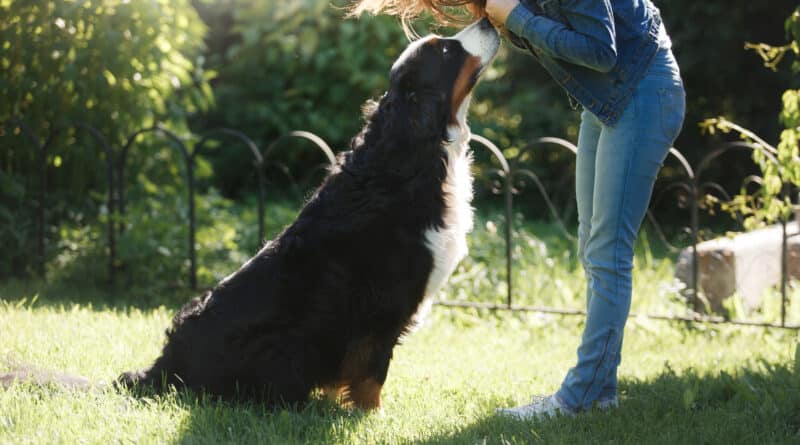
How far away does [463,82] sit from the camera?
323 centimetres

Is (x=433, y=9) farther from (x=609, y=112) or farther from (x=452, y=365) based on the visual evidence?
(x=452, y=365)

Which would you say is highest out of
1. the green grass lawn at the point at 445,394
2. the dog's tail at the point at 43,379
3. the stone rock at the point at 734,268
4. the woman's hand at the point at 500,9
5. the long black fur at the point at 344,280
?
the woman's hand at the point at 500,9

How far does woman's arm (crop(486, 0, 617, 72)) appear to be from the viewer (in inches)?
107

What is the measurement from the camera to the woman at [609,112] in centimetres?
277

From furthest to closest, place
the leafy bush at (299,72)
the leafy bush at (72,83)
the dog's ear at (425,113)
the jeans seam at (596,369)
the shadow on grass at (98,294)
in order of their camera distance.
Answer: the leafy bush at (299,72)
the leafy bush at (72,83)
the shadow on grass at (98,294)
the dog's ear at (425,113)
the jeans seam at (596,369)

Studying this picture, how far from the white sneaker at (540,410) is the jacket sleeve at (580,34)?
125 cm

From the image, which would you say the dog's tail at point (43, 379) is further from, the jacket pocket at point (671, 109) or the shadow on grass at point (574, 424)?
the jacket pocket at point (671, 109)

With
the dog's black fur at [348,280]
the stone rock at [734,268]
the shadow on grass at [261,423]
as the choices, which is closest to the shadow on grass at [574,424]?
the shadow on grass at [261,423]

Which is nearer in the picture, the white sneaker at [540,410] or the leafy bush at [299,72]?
the white sneaker at [540,410]

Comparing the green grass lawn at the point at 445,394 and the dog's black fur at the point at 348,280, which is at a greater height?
the dog's black fur at the point at 348,280

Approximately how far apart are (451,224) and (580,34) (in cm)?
90

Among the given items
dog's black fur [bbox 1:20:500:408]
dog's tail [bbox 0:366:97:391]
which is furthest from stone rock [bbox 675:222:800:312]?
dog's tail [bbox 0:366:97:391]

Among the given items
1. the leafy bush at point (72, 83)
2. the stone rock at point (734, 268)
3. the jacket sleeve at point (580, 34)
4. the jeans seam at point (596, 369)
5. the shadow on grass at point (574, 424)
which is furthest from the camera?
the leafy bush at point (72, 83)

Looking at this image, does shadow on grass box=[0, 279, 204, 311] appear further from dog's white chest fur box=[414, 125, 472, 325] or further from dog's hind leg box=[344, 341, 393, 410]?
dog's white chest fur box=[414, 125, 472, 325]
